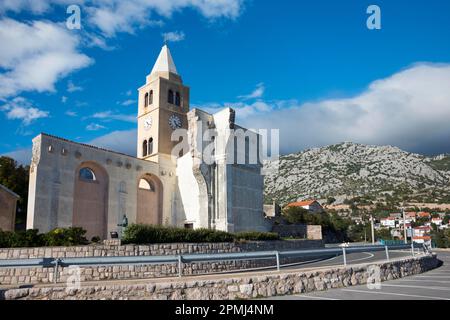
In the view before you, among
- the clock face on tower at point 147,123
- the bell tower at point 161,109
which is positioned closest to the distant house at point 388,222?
the bell tower at point 161,109

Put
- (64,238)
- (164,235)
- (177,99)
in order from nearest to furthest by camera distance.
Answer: (64,238), (164,235), (177,99)

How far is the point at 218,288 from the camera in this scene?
9.65 metres

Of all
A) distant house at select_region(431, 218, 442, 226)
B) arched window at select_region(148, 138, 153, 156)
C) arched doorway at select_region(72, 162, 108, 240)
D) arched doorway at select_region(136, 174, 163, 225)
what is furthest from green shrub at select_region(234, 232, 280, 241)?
distant house at select_region(431, 218, 442, 226)

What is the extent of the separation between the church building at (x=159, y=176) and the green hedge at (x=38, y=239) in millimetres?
8761

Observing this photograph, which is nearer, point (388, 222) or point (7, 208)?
point (7, 208)

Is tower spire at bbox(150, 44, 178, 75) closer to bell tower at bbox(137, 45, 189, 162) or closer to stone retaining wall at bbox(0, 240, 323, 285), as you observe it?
bell tower at bbox(137, 45, 189, 162)

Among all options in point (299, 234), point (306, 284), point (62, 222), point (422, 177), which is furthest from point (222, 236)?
point (422, 177)

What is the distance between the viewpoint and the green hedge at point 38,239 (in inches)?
767

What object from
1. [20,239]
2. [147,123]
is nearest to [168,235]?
[20,239]

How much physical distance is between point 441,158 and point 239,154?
99500mm

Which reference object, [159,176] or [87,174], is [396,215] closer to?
[159,176]

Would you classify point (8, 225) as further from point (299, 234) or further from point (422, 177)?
point (422, 177)

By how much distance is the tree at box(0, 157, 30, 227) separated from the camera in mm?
37469

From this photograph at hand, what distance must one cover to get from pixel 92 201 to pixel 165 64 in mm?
19622
